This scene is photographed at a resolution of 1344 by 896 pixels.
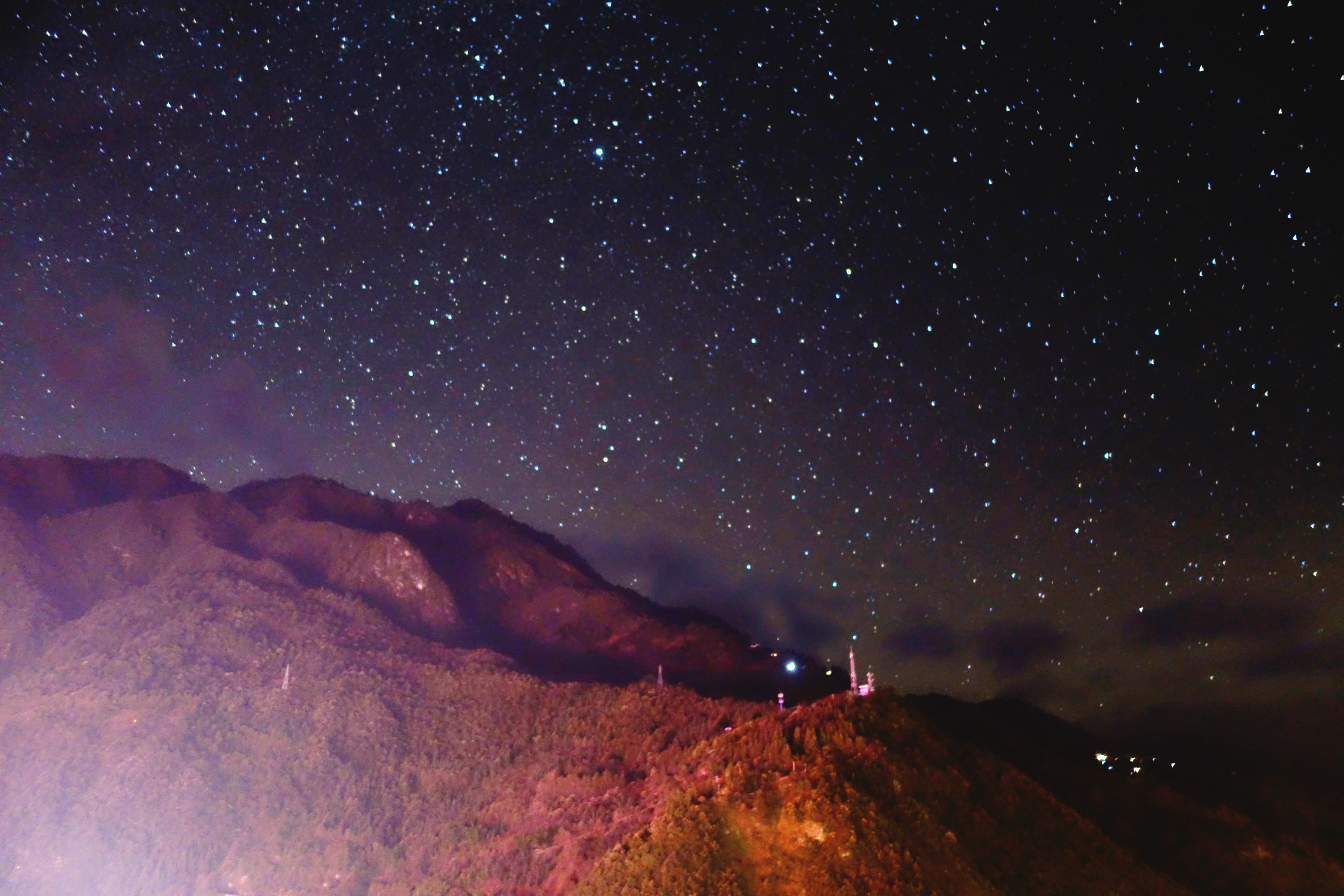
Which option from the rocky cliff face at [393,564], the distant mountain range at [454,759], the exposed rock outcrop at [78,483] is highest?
the exposed rock outcrop at [78,483]

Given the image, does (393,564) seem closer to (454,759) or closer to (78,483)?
(454,759)

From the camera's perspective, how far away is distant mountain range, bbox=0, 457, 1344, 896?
3222 cm

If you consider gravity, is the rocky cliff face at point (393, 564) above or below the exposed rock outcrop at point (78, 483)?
below

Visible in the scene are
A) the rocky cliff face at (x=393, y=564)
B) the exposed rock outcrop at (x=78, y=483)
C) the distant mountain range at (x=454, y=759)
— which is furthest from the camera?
the exposed rock outcrop at (x=78, y=483)

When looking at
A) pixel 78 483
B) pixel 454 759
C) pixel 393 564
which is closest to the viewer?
pixel 454 759

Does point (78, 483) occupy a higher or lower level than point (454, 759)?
higher

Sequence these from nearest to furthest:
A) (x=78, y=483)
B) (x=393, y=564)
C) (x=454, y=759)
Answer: (x=454, y=759), (x=393, y=564), (x=78, y=483)

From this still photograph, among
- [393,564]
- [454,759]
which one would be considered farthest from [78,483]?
[454,759]

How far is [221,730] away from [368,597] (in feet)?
114

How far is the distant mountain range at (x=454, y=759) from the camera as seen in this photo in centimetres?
3222

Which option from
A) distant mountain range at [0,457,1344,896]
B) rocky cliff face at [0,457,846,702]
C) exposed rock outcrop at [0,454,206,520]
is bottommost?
distant mountain range at [0,457,1344,896]

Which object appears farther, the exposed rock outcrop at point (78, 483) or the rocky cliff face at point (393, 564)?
the exposed rock outcrop at point (78, 483)

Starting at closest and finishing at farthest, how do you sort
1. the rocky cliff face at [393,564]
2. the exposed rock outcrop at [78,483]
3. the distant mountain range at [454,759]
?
the distant mountain range at [454,759]
the rocky cliff face at [393,564]
the exposed rock outcrop at [78,483]

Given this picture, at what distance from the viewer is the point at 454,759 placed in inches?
2793
